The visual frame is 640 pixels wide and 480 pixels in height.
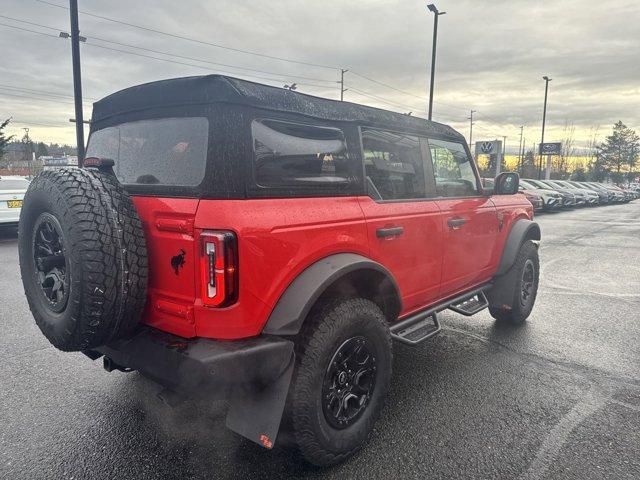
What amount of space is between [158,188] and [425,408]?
225cm

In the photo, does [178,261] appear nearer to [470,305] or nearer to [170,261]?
[170,261]

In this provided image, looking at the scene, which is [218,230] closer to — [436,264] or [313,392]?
[313,392]

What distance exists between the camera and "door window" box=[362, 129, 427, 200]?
2920mm

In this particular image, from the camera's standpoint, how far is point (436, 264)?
337cm

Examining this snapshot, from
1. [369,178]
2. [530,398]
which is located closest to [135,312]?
[369,178]

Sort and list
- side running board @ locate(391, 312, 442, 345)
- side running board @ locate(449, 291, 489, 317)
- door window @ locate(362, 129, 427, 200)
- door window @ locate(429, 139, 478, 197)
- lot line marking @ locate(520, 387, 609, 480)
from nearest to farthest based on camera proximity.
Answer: lot line marking @ locate(520, 387, 609, 480)
door window @ locate(362, 129, 427, 200)
side running board @ locate(391, 312, 442, 345)
door window @ locate(429, 139, 478, 197)
side running board @ locate(449, 291, 489, 317)

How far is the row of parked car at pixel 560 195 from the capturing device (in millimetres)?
20125

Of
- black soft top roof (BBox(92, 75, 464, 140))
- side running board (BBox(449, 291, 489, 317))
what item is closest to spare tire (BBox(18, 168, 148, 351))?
black soft top roof (BBox(92, 75, 464, 140))

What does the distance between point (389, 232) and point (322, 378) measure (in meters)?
1.03

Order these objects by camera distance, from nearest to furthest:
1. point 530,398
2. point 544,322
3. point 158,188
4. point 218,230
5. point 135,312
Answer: point 218,230 < point 135,312 < point 158,188 < point 530,398 < point 544,322

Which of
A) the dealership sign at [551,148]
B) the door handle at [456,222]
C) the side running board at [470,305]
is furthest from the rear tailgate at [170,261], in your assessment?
the dealership sign at [551,148]

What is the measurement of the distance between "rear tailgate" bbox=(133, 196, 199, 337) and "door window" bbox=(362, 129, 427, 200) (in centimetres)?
126

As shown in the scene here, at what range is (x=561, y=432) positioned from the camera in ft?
9.05

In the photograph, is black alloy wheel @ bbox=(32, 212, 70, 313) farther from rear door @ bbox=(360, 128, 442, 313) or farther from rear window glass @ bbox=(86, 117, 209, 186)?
rear door @ bbox=(360, 128, 442, 313)
